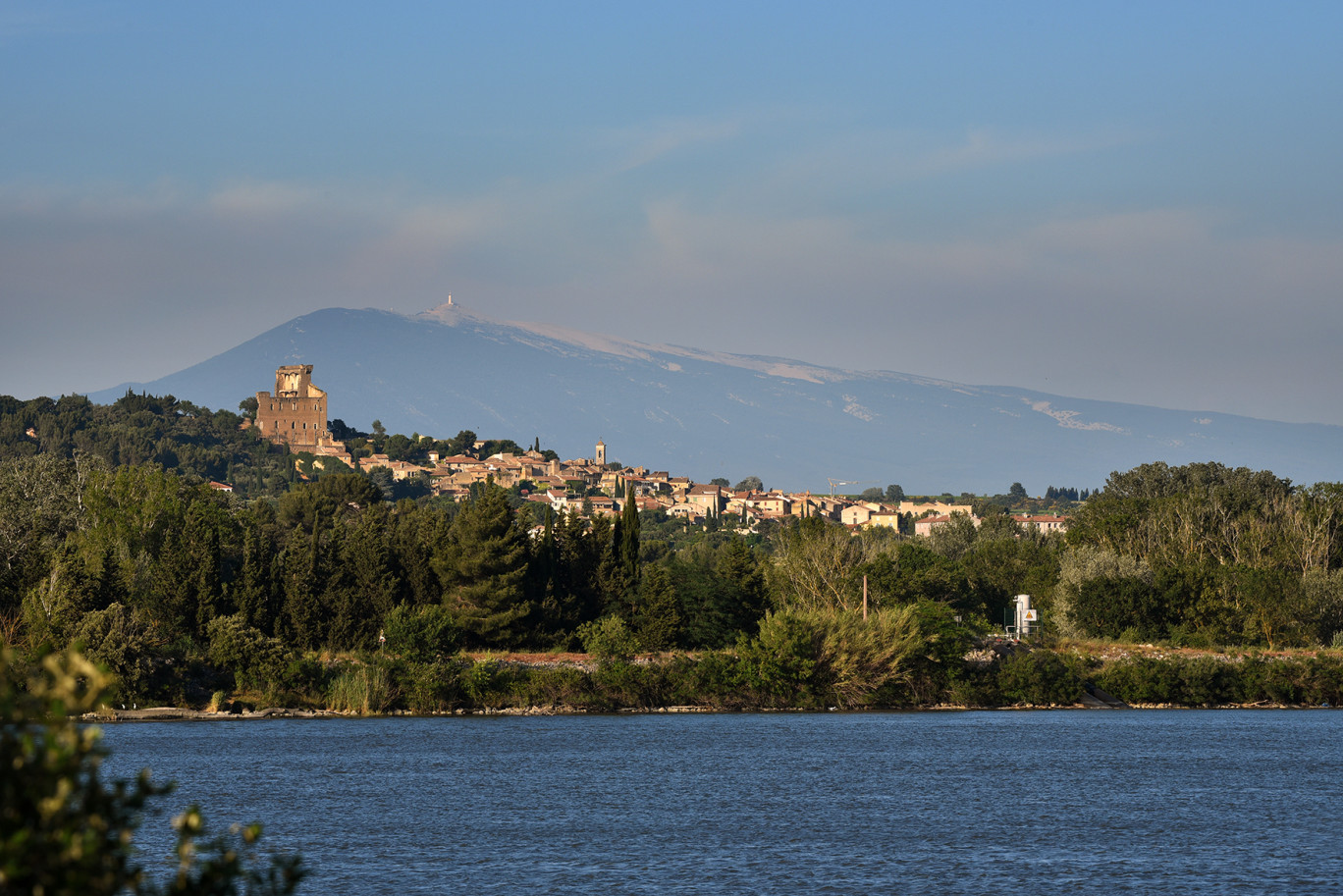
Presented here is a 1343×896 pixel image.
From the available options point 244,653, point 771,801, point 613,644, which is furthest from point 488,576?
point 771,801

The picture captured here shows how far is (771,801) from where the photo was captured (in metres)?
30.0

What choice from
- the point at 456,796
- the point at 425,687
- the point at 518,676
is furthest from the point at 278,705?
the point at 456,796

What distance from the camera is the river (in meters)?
22.2

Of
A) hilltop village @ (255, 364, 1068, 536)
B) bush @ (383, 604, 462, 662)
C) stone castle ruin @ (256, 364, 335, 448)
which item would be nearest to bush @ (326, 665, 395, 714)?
bush @ (383, 604, 462, 662)

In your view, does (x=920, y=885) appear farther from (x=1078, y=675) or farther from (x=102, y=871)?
(x=1078, y=675)

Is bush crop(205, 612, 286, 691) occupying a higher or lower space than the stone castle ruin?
lower

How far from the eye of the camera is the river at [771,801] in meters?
22.2

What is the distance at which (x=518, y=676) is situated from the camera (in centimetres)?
4944

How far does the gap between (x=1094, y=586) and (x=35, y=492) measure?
44.5 meters

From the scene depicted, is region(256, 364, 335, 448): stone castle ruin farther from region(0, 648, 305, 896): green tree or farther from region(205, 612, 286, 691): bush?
region(0, 648, 305, 896): green tree

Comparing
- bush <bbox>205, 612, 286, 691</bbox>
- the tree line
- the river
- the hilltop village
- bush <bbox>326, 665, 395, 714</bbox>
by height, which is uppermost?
the hilltop village

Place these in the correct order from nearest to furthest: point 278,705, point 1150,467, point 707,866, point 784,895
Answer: point 784,895 < point 707,866 < point 278,705 < point 1150,467

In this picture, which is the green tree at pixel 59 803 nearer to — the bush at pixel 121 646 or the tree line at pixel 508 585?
the tree line at pixel 508 585

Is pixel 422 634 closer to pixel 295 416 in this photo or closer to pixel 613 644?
pixel 613 644
